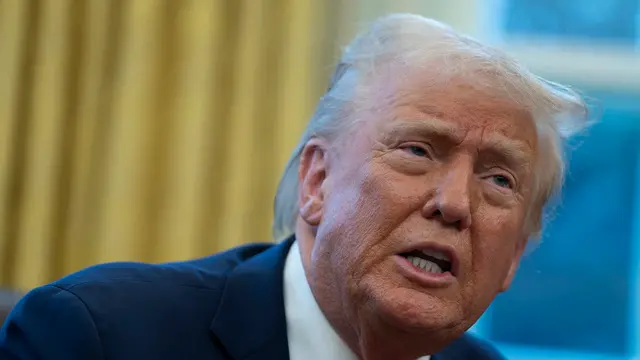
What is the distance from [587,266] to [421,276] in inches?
82.8

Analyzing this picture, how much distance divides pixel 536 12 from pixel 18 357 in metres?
2.51

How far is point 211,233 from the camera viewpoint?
247 centimetres

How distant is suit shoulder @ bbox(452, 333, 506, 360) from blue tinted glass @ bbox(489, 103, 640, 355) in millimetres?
1311

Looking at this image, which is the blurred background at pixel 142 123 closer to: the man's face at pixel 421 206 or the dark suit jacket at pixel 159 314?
the dark suit jacket at pixel 159 314

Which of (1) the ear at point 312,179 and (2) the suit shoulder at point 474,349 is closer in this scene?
(1) the ear at point 312,179

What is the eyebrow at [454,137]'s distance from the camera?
1.36 metres

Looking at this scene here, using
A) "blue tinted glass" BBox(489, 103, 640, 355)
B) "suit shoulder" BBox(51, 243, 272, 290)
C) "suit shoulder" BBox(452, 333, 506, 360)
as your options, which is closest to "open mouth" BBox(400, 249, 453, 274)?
"suit shoulder" BBox(51, 243, 272, 290)

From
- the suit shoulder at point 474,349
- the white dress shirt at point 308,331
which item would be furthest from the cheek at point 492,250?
the suit shoulder at point 474,349

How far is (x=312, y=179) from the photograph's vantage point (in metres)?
1.48

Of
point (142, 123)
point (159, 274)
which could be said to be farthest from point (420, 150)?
point (142, 123)

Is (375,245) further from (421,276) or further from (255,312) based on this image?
(255,312)

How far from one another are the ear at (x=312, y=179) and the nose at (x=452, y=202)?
217mm

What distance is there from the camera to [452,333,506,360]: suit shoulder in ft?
5.97

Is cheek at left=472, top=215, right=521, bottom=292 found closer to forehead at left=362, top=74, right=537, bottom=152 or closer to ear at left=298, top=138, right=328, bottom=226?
forehead at left=362, top=74, right=537, bottom=152
